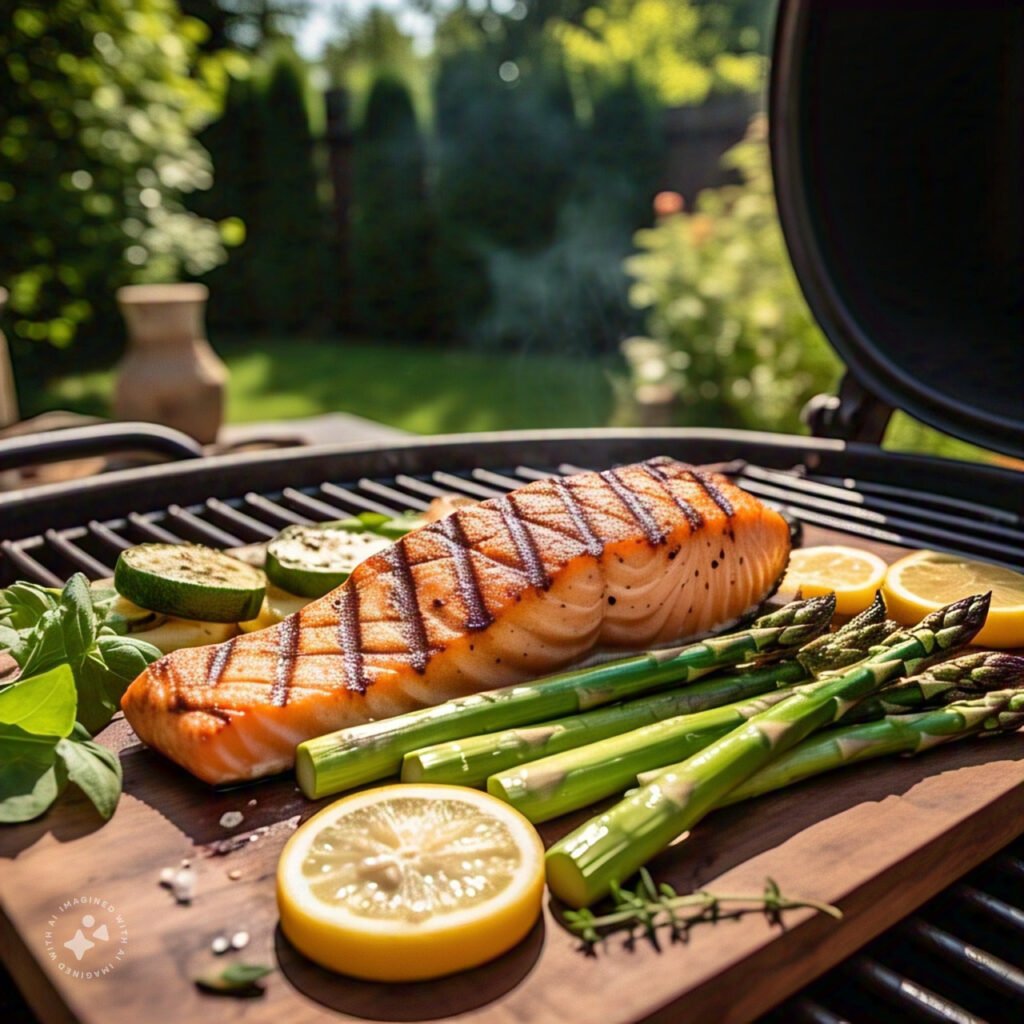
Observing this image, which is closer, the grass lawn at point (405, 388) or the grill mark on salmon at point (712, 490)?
the grill mark on salmon at point (712, 490)

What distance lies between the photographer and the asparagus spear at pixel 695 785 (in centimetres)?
148

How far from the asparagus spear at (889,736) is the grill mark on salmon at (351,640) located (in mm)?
678

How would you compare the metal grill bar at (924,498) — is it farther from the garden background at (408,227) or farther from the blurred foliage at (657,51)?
the blurred foliage at (657,51)

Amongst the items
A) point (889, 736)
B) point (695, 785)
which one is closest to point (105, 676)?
point (695, 785)

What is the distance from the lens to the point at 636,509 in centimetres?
238

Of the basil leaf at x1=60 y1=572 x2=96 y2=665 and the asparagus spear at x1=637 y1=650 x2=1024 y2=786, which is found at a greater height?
the basil leaf at x1=60 y1=572 x2=96 y2=665

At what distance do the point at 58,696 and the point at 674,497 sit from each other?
4.53ft

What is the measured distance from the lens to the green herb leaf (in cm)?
131

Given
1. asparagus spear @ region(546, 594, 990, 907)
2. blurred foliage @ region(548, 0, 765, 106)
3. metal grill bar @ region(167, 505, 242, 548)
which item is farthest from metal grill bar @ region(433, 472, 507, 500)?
blurred foliage @ region(548, 0, 765, 106)

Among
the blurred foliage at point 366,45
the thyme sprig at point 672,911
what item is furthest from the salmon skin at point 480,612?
the blurred foliage at point 366,45

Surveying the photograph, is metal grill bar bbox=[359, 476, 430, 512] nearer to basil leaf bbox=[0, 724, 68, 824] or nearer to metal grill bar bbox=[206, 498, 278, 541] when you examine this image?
metal grill bar bbox=[206, 498, 278, 541]

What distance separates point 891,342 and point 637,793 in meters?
2.62

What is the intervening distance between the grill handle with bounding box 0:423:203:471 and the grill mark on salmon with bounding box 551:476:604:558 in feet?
5.17

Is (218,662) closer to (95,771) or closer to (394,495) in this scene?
(95,771)
